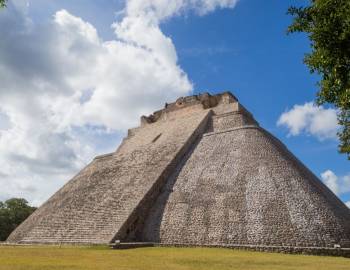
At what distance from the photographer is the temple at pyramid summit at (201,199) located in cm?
1642

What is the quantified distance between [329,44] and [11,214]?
35.1m

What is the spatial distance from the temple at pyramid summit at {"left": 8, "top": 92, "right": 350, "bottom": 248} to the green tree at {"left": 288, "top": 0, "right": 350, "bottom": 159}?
8185 mm

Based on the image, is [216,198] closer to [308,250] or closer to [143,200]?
[143,200]

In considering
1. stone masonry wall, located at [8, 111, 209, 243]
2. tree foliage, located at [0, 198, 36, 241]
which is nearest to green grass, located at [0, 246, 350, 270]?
stone masonry wall, located at [8, 111, 209, 243]

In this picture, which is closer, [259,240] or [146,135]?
[259,240]

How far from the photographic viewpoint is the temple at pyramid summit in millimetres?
16422

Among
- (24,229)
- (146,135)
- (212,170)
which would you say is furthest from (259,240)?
(146,135)

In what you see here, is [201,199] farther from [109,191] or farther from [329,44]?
[329,44]

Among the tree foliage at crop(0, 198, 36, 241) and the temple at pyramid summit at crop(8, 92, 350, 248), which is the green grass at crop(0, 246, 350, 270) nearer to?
the temple at pyramid summit at crop(8, 92, 350, 248)

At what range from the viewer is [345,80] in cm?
910

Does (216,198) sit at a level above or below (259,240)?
above

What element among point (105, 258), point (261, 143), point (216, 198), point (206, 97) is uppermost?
point (206, 97)

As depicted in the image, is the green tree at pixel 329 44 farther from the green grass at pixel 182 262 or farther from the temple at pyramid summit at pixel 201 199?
the temple at pyramid summit at pixel 201 199

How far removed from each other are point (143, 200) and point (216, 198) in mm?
3703
